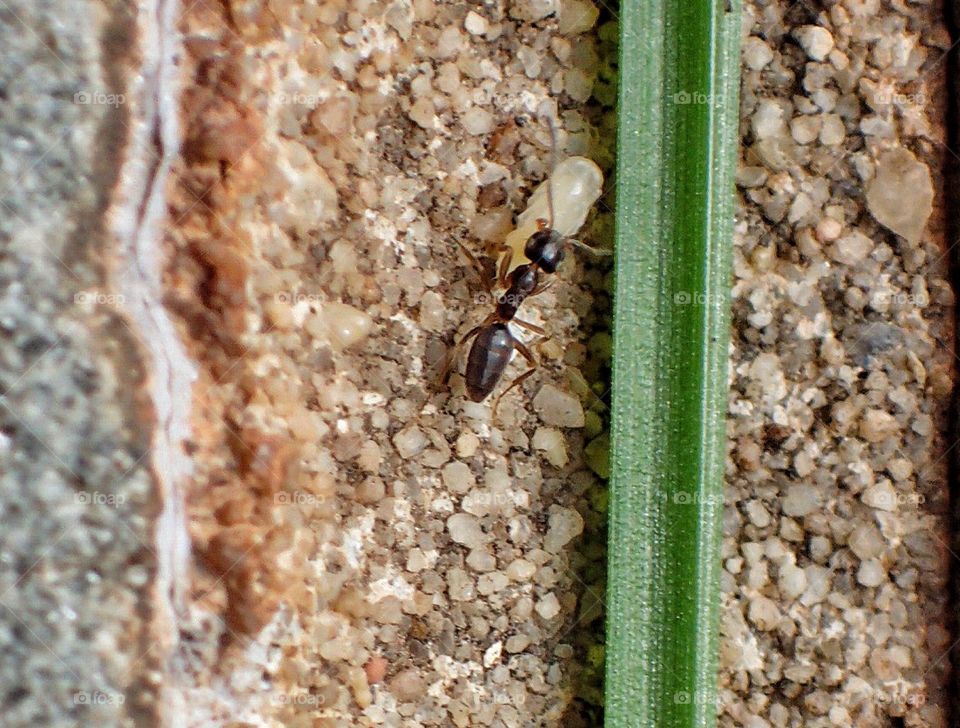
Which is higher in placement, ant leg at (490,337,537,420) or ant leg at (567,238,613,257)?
ant leg at (567,238,613,257)

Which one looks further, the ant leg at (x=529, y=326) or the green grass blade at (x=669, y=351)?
the ant leg at (x=529, y=326)

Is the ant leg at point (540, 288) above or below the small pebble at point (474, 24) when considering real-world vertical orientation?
below

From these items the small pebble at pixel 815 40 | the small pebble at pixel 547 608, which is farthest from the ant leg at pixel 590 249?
the small pebble at pixel 547 608

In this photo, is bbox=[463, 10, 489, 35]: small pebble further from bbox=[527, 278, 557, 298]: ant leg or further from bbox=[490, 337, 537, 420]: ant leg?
bbox=[490, 337, 537, 420]: ant leg

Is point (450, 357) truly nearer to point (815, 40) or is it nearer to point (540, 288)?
point (540, 288)

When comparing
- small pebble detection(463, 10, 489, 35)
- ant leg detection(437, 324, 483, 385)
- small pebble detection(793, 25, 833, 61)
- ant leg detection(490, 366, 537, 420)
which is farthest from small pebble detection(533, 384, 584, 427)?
small pebble detection(793, 25, 833, 61)

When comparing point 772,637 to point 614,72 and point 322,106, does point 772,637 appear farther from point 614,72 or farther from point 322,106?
point 322,106

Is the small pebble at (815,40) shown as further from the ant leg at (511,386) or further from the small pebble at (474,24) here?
the ant leg at (511,386)
